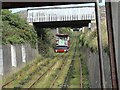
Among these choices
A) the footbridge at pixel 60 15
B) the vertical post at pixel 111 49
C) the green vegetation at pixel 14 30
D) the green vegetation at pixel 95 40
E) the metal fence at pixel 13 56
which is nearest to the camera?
the vertical post at pixel 111 49

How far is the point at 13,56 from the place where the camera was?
24.6m

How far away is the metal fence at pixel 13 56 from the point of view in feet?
68.9

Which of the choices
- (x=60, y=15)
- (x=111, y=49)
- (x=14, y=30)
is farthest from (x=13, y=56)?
(x=111, y=49)

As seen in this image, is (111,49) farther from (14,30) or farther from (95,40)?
(14,30)

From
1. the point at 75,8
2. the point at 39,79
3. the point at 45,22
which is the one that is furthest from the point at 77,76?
the point at 45,22

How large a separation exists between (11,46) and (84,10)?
13038 mm

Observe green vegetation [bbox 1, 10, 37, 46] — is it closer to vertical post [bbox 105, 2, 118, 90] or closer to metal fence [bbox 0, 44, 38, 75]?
metal fence [bbox 0, 44, 38, 75]

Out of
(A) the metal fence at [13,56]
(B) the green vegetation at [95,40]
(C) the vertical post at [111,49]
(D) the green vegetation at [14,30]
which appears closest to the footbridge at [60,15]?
(D) the green vegetation at [14,30]

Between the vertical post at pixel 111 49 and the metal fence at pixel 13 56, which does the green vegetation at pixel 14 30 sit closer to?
the metal fence at pixel 13 56

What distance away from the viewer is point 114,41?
19.4ft

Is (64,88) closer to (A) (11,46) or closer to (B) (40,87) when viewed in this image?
(B) (40,87)

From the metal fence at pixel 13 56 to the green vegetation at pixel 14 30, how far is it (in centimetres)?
48

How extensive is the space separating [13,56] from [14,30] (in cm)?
488

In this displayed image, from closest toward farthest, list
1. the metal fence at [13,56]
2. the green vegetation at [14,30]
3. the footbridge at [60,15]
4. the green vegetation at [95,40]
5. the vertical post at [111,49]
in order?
the vertical post at [111,49]
the green vegetation at [95,40]
the metal fence at [13,56]
the green vegetation at [14,30]
the footbridge at [60,15]
